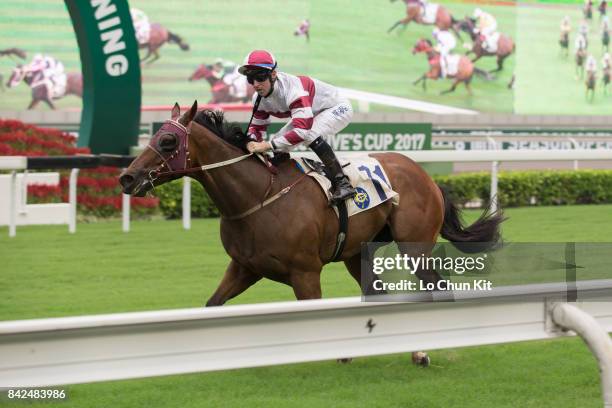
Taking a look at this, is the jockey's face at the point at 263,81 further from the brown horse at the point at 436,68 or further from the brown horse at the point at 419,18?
the brown horse at the point at 419,18

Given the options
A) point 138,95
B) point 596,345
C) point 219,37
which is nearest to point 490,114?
point 219,37

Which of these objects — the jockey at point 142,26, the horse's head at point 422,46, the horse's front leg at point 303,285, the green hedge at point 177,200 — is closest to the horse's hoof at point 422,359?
the horse's front leg at point 303,285

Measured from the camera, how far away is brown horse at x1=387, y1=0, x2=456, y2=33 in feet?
89.2

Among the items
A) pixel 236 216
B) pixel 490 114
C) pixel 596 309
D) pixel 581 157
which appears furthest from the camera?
pixel 490 114

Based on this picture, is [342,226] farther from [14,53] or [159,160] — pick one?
[14,53]

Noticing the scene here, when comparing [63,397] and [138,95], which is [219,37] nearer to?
[138,95]

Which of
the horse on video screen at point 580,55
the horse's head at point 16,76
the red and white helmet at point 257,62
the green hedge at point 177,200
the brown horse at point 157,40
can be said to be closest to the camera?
the red and white helmet at point 257,62

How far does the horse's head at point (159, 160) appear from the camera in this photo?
4094 mm

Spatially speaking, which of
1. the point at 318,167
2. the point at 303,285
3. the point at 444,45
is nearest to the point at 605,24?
the point at 444,45

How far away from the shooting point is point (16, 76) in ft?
70.5

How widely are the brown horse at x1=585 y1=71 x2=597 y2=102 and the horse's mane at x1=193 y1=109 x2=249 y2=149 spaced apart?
83.0 ft

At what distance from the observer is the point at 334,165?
4500 mm

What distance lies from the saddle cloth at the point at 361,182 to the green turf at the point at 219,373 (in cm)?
71

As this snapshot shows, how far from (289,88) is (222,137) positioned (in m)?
0.36
